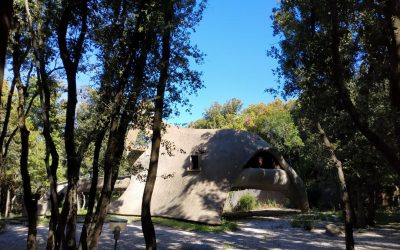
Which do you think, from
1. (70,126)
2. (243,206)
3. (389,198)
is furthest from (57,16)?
(389,198)

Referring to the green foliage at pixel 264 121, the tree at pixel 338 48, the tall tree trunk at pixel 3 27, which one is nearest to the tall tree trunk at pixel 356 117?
the tree at pixel 338 48

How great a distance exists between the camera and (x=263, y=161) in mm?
27125

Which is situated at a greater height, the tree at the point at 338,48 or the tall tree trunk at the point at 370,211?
the tree at the point at 338,48

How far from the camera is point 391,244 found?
48.3 feet

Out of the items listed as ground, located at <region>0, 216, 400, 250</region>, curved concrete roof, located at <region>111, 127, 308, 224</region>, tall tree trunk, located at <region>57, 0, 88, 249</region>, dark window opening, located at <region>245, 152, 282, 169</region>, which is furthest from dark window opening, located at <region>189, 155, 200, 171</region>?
tall tree trunk, located at <region>57, 0, 88, 249</region>

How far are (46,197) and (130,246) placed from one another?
17.6m

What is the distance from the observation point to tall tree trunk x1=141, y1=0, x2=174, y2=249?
30.9 feet

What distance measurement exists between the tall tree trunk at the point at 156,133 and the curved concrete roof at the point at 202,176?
1156 centimetres

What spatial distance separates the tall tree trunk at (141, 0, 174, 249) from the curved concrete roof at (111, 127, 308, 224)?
37.9ft

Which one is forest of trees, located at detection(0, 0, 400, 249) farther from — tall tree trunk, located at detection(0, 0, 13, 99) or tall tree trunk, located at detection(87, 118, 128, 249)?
tall tree trunk, located at detection(0, 0, 13, 99)

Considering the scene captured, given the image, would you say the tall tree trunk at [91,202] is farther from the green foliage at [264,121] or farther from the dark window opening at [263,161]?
the green foliage at [264,121]

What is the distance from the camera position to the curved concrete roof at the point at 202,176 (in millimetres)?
22547

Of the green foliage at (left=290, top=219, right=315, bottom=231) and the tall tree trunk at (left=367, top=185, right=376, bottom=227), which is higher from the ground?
the tall tree trunk at (left=367, top=185, right=376, bottom=227)

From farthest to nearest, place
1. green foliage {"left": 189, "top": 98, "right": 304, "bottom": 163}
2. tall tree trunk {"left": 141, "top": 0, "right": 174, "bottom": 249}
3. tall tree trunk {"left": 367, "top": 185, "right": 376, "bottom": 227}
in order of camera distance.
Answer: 1. green foliage {"left": 189, "top": 98, "right": 304, "bottom": 163}
2. tall tree trunk {"left": 367, "top": 185, "right": 376, "bottom": 227}
3. tall tree trunk {"left": 141, "top": 0, "right": 174, "bottom": 249}
